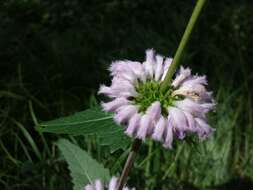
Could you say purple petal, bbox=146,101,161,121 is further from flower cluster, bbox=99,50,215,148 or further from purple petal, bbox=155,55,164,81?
purple petal, bbox=155,55,164,81

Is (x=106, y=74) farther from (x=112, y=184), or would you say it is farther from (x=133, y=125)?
(x=133, y=125)

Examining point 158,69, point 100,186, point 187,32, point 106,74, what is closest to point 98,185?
point 100,186

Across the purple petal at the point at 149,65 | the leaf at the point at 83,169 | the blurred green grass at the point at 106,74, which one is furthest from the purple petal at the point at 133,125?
the blurred green grass at the point at 106,74

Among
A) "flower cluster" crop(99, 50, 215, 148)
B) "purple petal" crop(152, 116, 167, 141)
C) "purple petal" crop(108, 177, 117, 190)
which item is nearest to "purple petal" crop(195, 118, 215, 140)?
"flower cluster" crop(99, 50, 215, 148)

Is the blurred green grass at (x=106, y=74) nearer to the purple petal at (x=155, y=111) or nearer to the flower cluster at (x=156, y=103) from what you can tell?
the flower cluster at (x=156, y=103)

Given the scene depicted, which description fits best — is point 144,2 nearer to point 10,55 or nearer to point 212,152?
point 10,55

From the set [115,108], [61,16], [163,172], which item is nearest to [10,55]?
[61,16]

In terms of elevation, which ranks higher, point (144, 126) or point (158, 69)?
point (158, 69)
